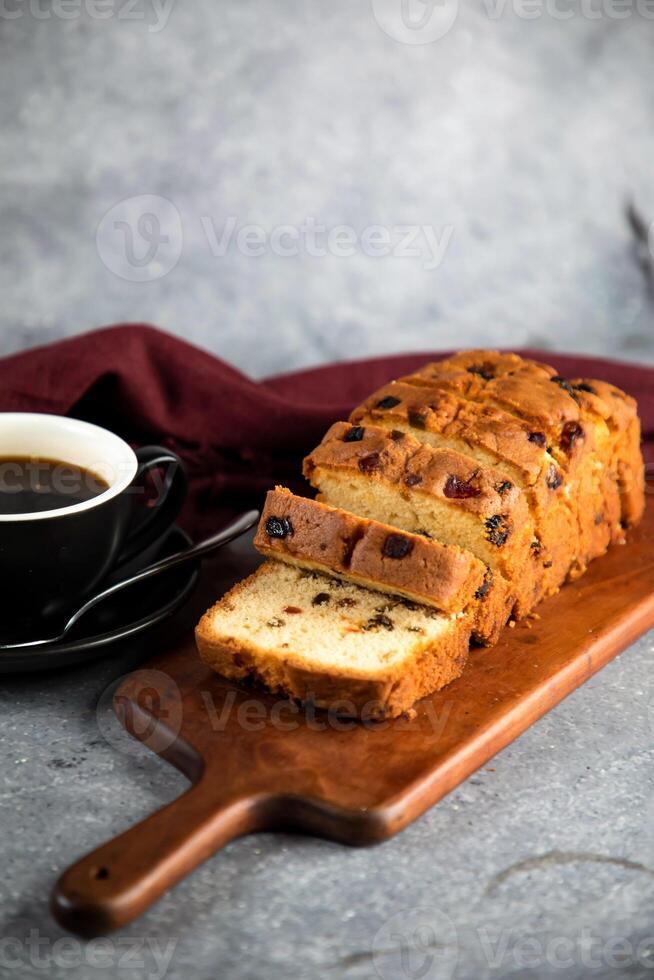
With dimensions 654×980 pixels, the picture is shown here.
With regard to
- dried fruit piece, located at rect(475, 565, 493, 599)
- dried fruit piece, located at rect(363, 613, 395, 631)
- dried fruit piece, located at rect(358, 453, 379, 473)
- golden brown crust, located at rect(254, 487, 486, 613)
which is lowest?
dried fruit piece, located at rect(363, 613, 395, 631)

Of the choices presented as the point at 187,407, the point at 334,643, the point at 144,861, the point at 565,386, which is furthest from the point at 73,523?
the point at 565,386

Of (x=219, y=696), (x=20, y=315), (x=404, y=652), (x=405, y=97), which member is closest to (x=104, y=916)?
(x=219, y=696)

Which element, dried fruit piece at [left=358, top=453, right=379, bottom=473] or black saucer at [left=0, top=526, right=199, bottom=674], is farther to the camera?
dried fruit piece at [left=358, top=453, right=379, bottom=473]

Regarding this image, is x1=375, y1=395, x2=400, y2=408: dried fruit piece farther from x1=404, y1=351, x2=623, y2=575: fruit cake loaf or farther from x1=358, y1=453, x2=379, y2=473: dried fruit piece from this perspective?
x1=358, y1=453, x2=379, y2=473: dried fruit piece

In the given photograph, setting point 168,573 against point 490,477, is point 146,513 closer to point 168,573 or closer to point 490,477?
point 168,573

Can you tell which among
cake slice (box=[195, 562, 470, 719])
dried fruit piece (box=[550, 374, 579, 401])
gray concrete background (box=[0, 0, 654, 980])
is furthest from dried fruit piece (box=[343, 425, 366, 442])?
gray concrete background (box=[0, 0, 654, 980])

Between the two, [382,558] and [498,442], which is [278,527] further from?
[498,442]

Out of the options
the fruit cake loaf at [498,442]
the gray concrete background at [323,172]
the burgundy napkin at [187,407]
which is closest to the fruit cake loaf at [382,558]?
the fruit cake loaf at [498,442]

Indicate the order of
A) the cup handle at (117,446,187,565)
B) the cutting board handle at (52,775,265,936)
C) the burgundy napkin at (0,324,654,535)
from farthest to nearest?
the burgundy napkin at (0,324,654,535) → the cup handle at (117,446,187,565) → the cutting board handle at (52,775,265,936)

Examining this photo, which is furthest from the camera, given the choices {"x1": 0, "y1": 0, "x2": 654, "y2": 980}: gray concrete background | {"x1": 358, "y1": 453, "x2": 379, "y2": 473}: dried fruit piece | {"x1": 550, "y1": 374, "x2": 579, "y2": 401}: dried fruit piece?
{"x1": 0, "y1": 0, "x2": 654, "y2": 980}: gray concrete background
